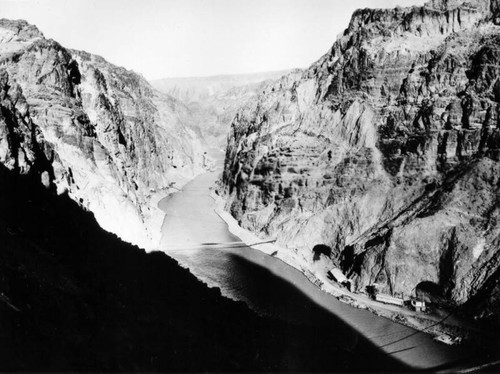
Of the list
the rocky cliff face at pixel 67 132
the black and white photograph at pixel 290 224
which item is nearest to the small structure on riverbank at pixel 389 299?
the black and white photograph at pixel 290 224

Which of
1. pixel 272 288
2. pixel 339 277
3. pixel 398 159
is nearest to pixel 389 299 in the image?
pixel 339 277

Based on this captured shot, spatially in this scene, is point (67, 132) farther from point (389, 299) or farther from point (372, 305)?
point (389, 299)

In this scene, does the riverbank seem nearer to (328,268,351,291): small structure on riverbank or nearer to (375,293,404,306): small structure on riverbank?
(375,293,404,306): small structure on riverbank

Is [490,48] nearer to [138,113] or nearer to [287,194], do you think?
[287,194]

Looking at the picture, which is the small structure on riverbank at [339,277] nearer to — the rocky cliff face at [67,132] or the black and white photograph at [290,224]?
the black and white photograph at [290,224]

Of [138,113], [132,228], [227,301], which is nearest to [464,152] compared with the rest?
[227,301]

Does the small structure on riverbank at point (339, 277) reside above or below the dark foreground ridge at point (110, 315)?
below
